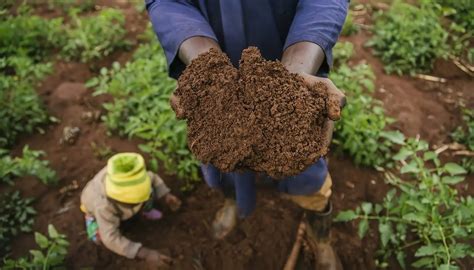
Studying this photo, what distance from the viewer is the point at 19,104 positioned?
3.33m

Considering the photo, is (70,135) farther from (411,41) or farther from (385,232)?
(411,41)

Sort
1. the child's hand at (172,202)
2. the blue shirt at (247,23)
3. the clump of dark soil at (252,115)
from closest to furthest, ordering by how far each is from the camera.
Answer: the clump of dark soil at (252,115), the blue shirt at (247,23), the child's hand at (172,202)

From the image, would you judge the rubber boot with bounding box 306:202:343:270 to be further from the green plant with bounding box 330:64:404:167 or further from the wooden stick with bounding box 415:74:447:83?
the wooden stick with bounding box 415:74:447:83

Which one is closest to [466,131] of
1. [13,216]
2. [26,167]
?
[26,167]

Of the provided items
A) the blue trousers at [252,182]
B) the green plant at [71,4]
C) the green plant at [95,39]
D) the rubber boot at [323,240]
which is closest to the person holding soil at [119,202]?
the blue trousers at [252,182]

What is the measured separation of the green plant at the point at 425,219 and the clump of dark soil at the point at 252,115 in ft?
3.39

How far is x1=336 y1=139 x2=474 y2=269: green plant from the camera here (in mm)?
2043

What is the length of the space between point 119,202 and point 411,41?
8.83 feet

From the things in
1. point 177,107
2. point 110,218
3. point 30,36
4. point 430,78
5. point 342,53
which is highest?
point 177,107

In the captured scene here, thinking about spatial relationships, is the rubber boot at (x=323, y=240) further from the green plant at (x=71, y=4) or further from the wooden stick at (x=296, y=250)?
the green plant at (x=71, y=4)

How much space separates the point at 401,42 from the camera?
3.69 m

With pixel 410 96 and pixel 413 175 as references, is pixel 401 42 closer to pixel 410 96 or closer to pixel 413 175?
pixel 410 96

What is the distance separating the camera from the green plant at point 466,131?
299 centimetres

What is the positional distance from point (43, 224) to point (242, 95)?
197cm
